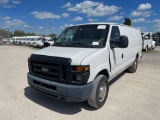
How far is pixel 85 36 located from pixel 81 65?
1.59 m

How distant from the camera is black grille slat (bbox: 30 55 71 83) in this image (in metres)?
3.74

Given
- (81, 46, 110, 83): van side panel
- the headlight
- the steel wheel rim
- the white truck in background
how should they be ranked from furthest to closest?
the white truck in background < the steel wheel rim < (81, 46, 110, 83): van side panel < the headlight

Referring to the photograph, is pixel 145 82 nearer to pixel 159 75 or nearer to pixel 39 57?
pixel 159 75

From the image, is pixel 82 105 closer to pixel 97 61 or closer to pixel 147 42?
pixel 97 61

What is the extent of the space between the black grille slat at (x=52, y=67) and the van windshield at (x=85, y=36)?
0.95m

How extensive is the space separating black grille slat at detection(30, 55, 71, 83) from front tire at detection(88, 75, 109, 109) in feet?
2.38

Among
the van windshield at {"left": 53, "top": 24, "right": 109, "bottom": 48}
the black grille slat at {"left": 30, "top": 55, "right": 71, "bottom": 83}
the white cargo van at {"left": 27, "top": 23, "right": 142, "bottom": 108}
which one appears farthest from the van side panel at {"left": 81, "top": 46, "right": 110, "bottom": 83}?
the black grille slat at {"left": 30, "top": 55, "right": 71, "bottom": 83}

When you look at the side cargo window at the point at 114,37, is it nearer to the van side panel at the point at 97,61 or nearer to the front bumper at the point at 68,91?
the van side panel at the point at 97,61

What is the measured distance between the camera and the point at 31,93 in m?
5.38

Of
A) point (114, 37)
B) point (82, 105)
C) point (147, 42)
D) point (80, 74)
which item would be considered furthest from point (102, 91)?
point (147, 42)

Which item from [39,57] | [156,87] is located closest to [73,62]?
[39,57]

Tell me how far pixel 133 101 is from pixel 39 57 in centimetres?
288

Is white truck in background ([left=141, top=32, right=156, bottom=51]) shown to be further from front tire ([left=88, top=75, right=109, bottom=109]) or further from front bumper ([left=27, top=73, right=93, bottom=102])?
front bumper ([left=27, top=73, right=93, bottom=102])

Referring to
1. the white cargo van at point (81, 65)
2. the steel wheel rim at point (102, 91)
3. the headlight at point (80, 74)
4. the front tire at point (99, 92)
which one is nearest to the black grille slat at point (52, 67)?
the white cargo van at point (81, 65)
